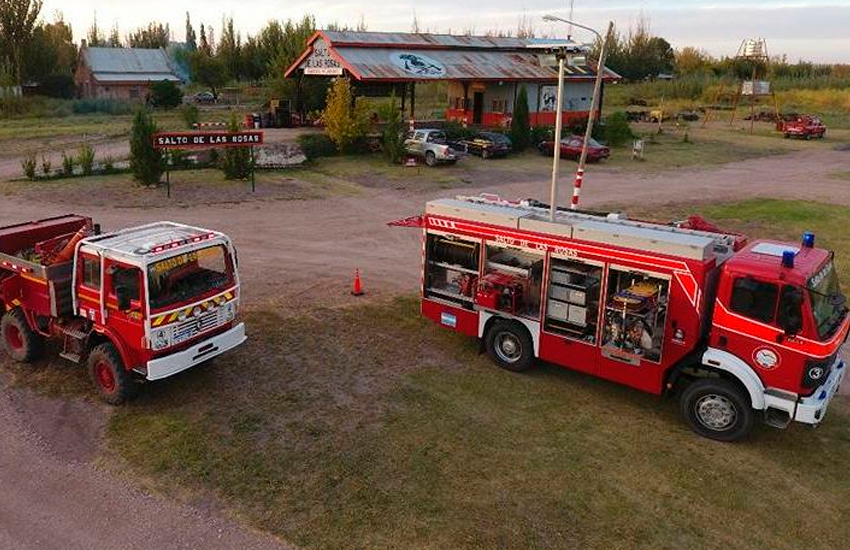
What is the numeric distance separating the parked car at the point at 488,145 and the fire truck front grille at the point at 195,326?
30.5 metres

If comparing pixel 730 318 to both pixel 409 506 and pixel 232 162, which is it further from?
pixel 232 162

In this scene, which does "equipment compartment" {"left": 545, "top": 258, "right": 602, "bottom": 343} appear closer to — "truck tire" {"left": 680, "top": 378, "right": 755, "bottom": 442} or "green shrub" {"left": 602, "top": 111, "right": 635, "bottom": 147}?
"truck tire" {"left": 680, "top": 378, "right": 755, "bottom": 442}

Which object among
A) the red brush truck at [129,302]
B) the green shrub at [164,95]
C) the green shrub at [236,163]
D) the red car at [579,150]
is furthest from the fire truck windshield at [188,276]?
the green shrub at [164,95]

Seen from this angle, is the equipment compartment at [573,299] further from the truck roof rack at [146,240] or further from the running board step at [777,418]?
the truck roof rack at [146,240]

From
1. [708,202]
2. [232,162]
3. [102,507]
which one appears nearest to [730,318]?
[102,507]

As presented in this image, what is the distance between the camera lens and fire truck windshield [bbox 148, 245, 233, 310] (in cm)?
1009

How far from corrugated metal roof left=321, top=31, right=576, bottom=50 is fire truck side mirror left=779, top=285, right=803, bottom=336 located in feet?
121

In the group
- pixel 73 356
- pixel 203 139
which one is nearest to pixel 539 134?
pixel 203 139

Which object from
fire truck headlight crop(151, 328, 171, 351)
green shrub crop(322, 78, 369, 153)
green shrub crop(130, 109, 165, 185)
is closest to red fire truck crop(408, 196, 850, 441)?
fire truck headlight crop(151, 328, 171, 351)

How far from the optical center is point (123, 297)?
395 inches

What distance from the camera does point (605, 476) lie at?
362 inches

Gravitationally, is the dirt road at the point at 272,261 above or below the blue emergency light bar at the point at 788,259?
below

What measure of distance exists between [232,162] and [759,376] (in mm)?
25445

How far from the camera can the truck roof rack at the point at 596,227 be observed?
10.2 m
